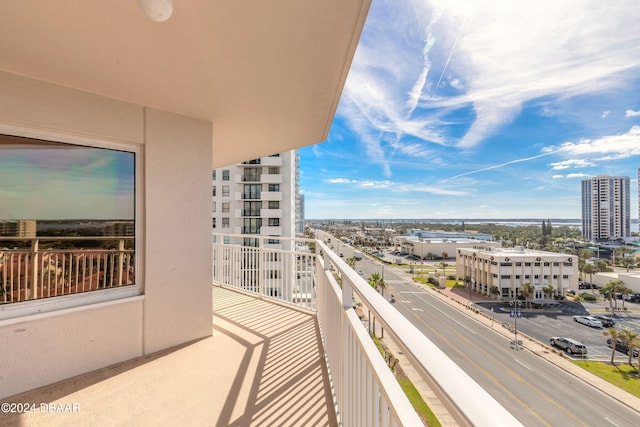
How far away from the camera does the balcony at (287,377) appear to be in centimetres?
65

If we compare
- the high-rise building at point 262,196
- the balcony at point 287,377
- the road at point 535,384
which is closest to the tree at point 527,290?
the road at point 535,384

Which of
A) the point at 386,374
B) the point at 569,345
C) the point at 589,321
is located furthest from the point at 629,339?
the point at 386,374

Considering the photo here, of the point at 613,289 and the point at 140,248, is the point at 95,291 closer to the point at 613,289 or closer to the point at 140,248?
the point at 140,248

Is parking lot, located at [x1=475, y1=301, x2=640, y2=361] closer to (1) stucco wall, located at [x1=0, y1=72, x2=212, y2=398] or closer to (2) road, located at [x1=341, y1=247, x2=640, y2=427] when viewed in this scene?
(2) road, located at [x1=341, y1=247, x2=640, y2=427]

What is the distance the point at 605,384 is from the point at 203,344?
339 cm

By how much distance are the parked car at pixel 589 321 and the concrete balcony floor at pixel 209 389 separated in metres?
2.91

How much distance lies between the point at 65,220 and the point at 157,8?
2113mm

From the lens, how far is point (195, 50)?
1.84 m

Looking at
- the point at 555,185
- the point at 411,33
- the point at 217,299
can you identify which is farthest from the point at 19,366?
the point at 555,185

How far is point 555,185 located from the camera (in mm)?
7793

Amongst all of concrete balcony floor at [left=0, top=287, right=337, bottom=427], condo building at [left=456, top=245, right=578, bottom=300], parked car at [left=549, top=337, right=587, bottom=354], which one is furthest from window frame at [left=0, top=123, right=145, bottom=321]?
parked car at [left=549, top=337, right=587, bottom=354]

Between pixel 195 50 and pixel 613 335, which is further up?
pixel 195 50

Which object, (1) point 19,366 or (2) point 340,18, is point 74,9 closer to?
(2) point 340,18

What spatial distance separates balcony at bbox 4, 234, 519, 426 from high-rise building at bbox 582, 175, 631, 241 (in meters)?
5.25
